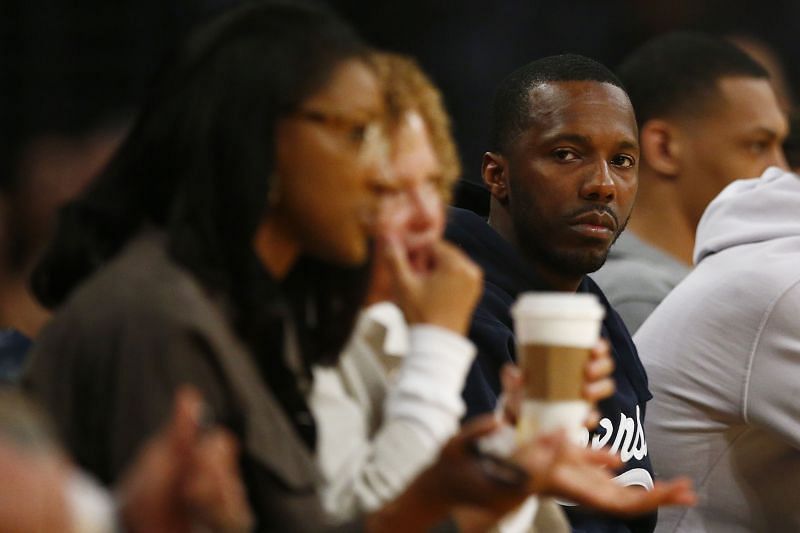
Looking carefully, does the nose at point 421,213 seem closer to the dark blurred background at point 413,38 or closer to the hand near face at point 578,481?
the hand near face at point 578,481

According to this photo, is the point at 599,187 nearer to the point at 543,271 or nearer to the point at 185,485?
the point at 543,271

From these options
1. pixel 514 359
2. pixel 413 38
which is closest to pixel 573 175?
pixel 514 359

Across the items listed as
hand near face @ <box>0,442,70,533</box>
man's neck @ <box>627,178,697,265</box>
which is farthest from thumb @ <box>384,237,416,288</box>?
man's neck @ <box>627,178,697,265</box>

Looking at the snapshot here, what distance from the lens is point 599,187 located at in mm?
3248

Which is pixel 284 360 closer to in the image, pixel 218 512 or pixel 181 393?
pixel 181 393

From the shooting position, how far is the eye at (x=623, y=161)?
333 centimetres

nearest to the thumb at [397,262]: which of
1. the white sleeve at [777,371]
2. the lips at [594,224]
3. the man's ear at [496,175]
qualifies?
the lips at [594,224]

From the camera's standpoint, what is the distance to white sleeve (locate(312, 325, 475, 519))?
2.06 meters

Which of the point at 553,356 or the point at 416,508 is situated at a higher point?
the point at 553,356

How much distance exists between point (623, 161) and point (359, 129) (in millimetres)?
1396

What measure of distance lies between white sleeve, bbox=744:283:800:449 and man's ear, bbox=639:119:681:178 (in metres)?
1.28

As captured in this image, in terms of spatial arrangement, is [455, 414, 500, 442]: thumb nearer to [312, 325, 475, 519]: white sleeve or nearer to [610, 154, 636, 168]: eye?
[312, 325, 475, 519]: white sleeve

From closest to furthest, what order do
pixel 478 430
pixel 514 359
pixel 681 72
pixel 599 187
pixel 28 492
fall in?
pixel 28 492 < pixel 478 430 < pixel 514 359 < pixel 599 187 < pixel 681 72

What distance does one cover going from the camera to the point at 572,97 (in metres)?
3.32
